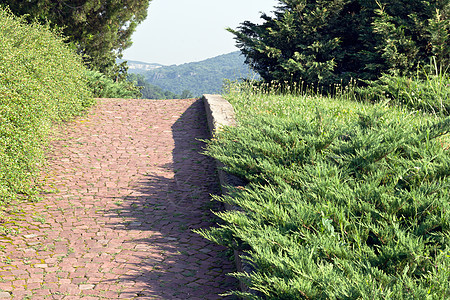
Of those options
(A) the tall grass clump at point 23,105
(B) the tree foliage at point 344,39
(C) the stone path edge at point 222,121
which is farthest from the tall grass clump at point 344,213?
(B) the tree foliage at point 344,39

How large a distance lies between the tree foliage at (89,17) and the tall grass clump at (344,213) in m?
9.40

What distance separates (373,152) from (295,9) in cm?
1041

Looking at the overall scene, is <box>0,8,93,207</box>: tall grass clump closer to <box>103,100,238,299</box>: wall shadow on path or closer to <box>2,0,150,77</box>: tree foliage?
<box>103,100,238,299</box>: wall shadow on path

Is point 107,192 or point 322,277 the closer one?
point 322,277

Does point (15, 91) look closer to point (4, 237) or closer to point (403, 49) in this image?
point (4, 237)

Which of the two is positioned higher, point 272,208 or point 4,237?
point 272,208

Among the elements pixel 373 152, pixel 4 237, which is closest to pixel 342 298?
pixel 373 152

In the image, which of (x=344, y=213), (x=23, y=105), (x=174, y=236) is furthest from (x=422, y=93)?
(x=23, y=105)

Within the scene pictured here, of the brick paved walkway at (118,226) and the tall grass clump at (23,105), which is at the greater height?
the tall grass clump at (23,105)

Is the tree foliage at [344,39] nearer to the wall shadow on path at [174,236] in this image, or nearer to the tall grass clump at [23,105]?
the wall shadow on path at [174,236]

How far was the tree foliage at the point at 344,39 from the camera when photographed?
1115cm

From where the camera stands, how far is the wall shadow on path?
370cm

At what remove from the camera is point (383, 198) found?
326 centimetres

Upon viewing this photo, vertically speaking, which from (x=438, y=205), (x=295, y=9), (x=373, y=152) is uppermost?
(x=295, y=9)
